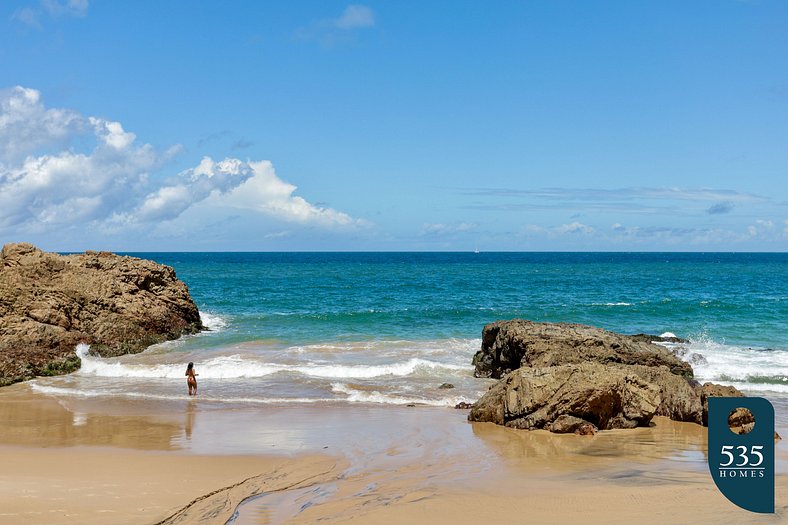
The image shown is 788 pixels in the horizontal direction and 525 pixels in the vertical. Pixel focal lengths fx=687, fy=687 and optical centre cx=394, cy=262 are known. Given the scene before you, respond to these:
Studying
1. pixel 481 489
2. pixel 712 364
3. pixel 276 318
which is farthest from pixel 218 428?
pixel 276 318

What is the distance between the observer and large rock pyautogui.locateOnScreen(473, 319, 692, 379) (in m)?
17.8

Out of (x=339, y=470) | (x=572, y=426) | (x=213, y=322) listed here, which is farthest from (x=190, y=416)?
(x=213, y=322)

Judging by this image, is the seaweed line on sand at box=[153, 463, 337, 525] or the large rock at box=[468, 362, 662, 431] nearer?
the seaweed line on sand at box=[153, 463, 337, 525]

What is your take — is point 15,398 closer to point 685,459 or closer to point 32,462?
point 32,462

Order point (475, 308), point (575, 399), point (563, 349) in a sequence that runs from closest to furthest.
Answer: point (575, 399), point (563, 349), point (475, 308)

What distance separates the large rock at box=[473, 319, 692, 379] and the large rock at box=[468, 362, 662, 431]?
330 cm

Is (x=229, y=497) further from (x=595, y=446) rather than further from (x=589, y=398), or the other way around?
(x=589, y=398)

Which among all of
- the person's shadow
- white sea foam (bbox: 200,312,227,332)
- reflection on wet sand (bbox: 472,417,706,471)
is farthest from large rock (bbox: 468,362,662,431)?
white sea foam (bbox: 200,312,227,332)

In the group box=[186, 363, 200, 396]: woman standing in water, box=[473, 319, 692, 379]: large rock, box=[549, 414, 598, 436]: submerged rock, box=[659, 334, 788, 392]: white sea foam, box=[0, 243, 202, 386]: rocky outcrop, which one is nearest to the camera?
box=[549, 414, 598, 436]: submerged rock

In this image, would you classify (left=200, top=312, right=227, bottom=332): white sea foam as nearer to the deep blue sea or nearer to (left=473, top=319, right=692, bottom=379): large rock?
the deep blue sea

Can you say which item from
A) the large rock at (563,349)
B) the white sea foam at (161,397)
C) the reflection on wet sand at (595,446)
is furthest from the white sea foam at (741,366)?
the white sea foam at (161,397)

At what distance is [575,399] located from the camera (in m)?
13.2

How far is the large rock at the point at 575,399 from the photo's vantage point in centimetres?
1323

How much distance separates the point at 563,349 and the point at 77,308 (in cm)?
1674
